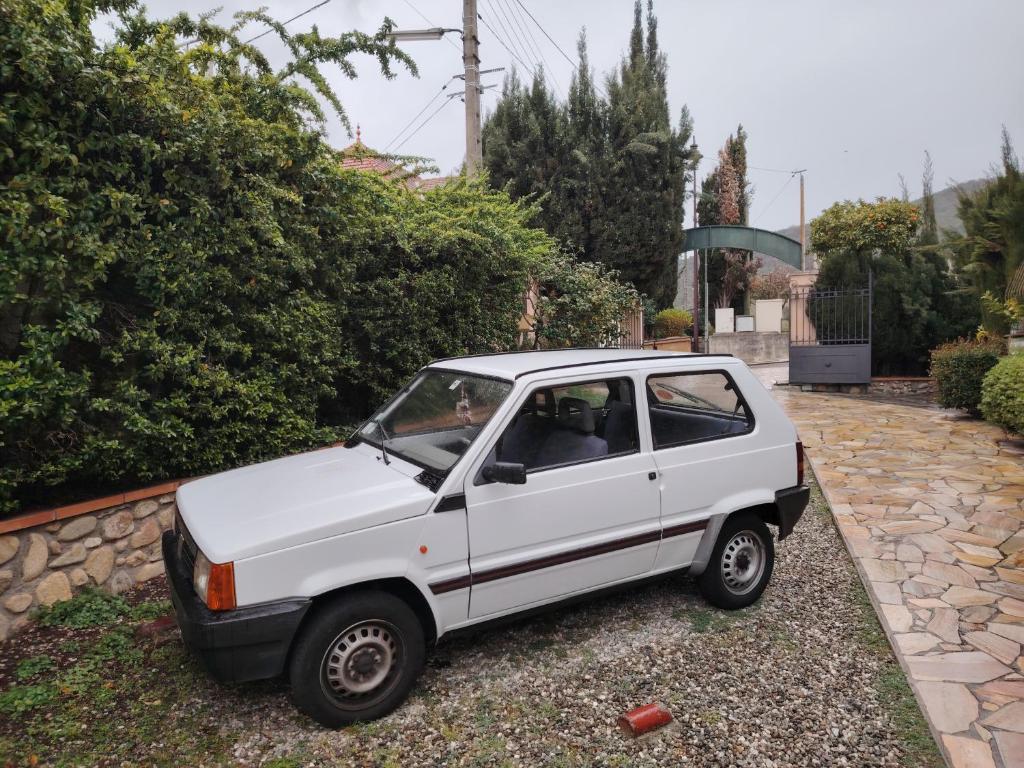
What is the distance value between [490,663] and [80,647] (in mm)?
2384

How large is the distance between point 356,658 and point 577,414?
176 cm

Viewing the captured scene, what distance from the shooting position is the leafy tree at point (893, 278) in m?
15.0

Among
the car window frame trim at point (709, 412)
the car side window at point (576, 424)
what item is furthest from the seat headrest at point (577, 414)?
the car window frame trim at point (709, 412)

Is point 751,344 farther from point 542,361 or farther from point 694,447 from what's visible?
point 542,361

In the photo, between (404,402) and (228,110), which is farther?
(228,110)

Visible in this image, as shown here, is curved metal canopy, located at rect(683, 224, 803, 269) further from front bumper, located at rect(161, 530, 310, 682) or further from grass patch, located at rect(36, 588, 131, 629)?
front bumper, located at rect(161, 530, 310, 682)

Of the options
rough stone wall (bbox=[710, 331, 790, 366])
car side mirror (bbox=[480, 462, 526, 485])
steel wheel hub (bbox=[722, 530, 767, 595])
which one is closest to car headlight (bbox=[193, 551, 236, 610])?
car side mirror (bbox=[480, 462, 526, 485])

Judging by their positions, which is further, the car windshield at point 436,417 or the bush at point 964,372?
the bush at point 964,372

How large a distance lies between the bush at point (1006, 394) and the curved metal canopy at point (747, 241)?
8.39m

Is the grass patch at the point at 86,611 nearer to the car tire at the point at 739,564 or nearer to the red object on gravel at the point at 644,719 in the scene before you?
the red object on gravel at the point at 644,719

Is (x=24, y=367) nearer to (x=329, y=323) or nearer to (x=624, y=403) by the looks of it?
(x=329, y=323)

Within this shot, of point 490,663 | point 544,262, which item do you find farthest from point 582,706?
point 544,262

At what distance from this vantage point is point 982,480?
739 cm

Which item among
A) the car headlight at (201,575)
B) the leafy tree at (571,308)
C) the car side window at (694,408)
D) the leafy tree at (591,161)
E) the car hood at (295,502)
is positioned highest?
the leafy tree at (591,161)
